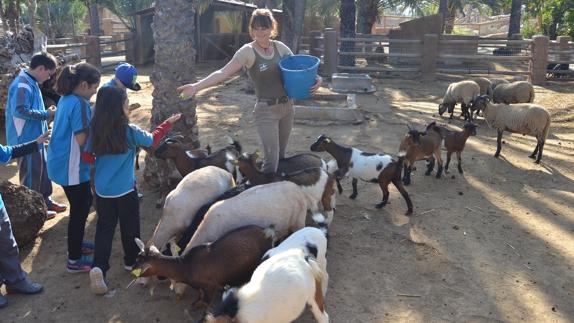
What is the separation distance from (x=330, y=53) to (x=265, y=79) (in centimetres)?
1274

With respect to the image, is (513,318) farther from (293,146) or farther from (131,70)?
(293,146)

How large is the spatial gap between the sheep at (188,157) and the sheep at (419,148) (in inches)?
93.4

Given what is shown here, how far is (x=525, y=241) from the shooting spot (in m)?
5.29

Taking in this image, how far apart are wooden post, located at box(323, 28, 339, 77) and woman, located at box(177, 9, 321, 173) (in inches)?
482

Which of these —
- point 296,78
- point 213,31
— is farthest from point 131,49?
point 296,78

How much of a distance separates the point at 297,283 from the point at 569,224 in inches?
155

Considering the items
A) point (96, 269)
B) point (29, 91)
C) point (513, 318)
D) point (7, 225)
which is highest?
point (29, 91)

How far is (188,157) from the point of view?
5.91 meters

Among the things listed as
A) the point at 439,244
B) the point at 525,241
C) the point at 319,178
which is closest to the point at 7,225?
the point at 319,178

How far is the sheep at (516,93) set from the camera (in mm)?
11742

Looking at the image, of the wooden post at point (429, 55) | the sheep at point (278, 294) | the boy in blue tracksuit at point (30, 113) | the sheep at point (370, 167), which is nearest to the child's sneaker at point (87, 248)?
the boy in blue tracksuit at point (30, 113)

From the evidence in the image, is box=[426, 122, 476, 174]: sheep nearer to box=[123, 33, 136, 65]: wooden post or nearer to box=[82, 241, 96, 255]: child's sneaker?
box=[82, 241, 96, 255]: child's sneaker

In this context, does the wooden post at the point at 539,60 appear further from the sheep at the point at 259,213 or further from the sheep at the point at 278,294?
the sheep at the point at 278,294

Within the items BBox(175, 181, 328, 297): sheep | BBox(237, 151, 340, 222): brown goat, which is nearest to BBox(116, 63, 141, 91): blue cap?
BBox(237, 151, 340, 222): brown goat
